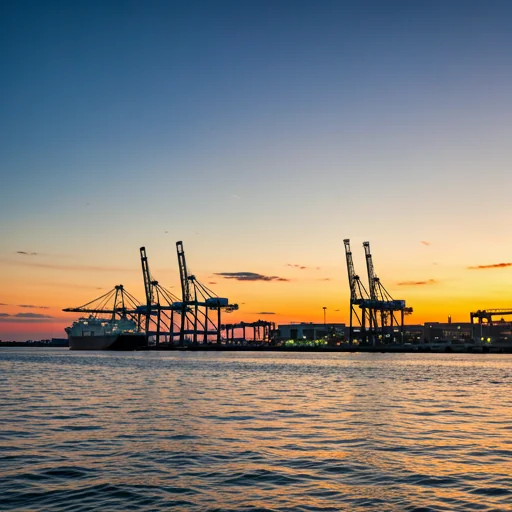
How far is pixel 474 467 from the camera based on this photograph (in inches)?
755

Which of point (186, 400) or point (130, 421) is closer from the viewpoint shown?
point (130, 421)

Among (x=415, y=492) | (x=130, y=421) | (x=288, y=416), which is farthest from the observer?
(x=288, y=416)

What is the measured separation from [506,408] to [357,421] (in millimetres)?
12815

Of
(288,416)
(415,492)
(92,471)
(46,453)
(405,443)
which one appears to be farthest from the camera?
(288,416)

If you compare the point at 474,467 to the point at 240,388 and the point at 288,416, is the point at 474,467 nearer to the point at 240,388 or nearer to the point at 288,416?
the point at 288,416

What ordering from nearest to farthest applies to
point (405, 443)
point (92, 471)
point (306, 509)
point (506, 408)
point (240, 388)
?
1. point (306, 509)
2. point (92, 471)
3. point (405, 443)
4. point (506, 408)
5. point (240, 388)

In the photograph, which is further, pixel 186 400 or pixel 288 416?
pixel 186 400

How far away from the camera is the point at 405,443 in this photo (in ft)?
77.8

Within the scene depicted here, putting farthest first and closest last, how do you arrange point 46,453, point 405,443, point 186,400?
1. point 186,400
2. point 405,443
3. point 46,453

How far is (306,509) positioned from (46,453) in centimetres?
1093

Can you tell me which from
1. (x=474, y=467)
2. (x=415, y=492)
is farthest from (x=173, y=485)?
(x=474, y=467)

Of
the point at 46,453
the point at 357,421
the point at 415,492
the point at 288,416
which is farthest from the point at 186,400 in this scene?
the point at 415,492

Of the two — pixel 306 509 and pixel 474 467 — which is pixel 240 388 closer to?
pixel 474 467

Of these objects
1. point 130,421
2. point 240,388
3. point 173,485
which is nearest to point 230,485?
point 173,485
